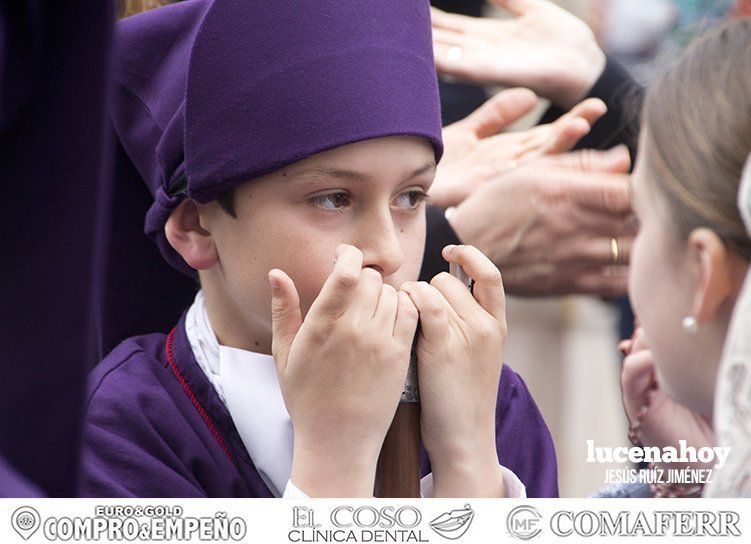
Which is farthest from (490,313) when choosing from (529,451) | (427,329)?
(529,451)

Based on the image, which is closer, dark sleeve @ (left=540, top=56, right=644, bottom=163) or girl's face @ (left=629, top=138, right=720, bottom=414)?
girl's face @ (left=629, top=138, right=720, bottom=414)

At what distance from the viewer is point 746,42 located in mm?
1408

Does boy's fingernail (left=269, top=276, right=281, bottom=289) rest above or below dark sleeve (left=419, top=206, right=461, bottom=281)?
above

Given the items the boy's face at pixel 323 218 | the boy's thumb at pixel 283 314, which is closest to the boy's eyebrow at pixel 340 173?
the boy's face at pixel 323 218

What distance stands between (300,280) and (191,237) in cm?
17

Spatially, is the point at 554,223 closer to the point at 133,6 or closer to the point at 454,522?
the point at 454,522

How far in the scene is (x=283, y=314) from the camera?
137 centimetres

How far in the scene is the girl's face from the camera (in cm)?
140

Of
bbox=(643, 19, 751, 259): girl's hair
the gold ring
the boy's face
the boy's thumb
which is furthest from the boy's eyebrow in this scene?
the gold ring

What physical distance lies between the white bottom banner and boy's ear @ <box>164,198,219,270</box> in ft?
0.99

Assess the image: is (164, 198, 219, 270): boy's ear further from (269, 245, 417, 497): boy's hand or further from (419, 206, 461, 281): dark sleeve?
(419, 206, 461, 281): dark sleeve

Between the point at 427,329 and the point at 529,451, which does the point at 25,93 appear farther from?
the point at 529,451

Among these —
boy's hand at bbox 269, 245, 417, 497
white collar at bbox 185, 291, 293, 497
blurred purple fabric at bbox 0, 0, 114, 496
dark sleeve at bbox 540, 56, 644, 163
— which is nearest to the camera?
blurred purple fabric at bbox 0, 0, 114, 496

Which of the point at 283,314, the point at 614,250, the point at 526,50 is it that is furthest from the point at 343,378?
the point at 526,50
